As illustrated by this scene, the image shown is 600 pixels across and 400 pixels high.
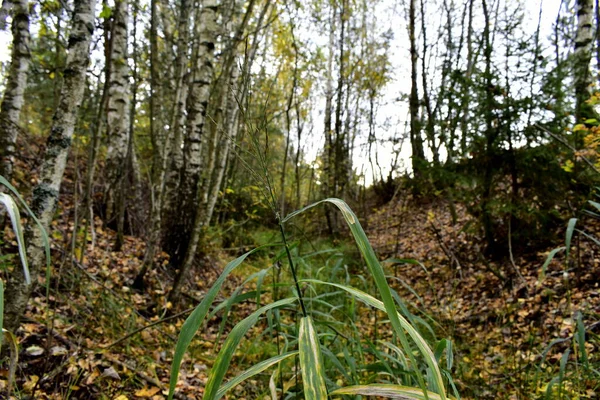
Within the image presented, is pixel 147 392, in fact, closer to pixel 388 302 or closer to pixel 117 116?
pixel 388 302

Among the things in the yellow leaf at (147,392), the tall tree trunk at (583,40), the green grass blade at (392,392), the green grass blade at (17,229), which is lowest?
the yellow leaf at (147,392)

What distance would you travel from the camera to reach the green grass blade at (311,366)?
1.95 feet

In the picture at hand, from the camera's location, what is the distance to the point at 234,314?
4.07 metres

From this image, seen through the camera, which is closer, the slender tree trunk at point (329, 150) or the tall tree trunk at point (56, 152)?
the tall tree trunk at point (56, 152)

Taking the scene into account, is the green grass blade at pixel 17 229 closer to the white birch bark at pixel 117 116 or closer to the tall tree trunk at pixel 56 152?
the tall tree trunk at pixel 56 152

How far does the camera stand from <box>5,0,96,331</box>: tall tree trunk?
76.4 inches

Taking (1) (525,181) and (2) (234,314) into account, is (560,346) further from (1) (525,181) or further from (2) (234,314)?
(2) (234,314)

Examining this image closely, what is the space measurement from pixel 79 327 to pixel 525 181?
502cm

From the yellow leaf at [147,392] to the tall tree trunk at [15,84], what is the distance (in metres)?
2.58

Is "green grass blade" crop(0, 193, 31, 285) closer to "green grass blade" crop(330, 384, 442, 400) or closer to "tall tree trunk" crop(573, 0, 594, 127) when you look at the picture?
"green grass blade" crop(330, 384, 442, 400)

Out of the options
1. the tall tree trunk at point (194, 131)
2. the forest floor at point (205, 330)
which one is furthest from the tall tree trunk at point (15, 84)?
the tall tree trunk at point (194, 131)

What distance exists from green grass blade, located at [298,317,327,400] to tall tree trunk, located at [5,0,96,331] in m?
1.85

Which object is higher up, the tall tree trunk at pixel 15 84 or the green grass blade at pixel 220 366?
the tall tree trunk at pixel 15 84

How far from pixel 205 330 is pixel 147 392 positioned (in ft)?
4.57
